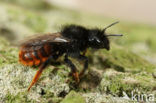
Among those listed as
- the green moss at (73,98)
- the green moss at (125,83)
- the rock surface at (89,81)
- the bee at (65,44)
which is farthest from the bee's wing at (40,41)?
the green moss at (73,98)

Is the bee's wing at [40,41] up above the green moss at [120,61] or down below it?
above

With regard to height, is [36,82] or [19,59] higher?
[19,59]

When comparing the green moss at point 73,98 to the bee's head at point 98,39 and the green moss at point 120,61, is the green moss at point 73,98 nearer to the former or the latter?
the green moss at point 120,61

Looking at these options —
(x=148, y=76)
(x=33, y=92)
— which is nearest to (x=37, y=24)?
(x=33, y=92)

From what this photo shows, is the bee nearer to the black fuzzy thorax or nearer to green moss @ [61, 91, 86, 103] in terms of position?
the black fuzzy thorax

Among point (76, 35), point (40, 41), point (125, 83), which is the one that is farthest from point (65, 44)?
point (125, 83)

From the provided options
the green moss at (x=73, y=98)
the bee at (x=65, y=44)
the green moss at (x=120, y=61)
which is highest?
the bee at (x=65, y=44)

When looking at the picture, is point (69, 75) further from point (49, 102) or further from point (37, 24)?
point (37, 24)
